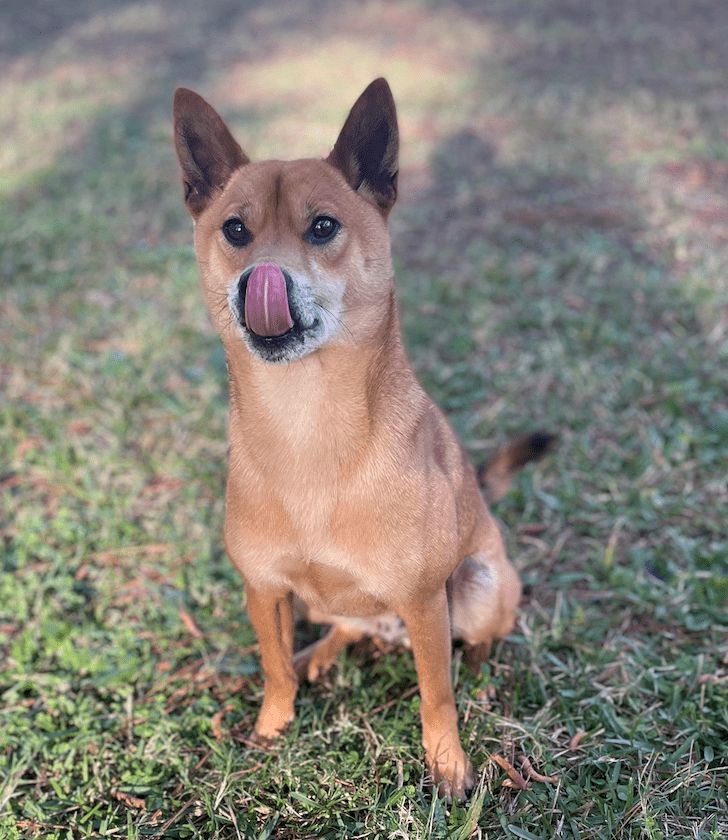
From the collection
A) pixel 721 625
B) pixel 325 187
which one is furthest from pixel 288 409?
pixel 721 625

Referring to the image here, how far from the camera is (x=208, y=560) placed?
10.6ft

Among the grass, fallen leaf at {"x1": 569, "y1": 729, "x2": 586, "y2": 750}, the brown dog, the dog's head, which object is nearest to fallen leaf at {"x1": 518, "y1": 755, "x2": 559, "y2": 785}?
the grass

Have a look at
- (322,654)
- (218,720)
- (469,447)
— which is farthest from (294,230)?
(469,447)

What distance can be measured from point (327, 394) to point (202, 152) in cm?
79

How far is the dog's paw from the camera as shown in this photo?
223cm

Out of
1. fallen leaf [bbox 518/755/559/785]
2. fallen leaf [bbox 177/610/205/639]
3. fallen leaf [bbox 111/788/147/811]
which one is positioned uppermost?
fallen leaf [bbox 518/755/559/785]

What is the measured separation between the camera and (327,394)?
1.99 meters

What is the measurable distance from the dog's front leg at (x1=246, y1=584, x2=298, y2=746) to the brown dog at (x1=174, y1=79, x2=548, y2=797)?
0.16 feet

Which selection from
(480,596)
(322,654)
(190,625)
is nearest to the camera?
(480,596)

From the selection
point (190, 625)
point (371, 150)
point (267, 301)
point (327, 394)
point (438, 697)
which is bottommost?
point (190, 625)

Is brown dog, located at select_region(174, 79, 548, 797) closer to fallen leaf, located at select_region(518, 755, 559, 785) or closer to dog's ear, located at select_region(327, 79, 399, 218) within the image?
dog's ear, located at select_region(327, 79, 399, 218)

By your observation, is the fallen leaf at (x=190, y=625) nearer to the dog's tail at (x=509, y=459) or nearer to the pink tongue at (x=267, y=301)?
the dog's tail at (x=509, y=459)

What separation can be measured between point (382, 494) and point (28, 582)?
1.86 meters

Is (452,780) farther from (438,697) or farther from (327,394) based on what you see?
(327,394)
